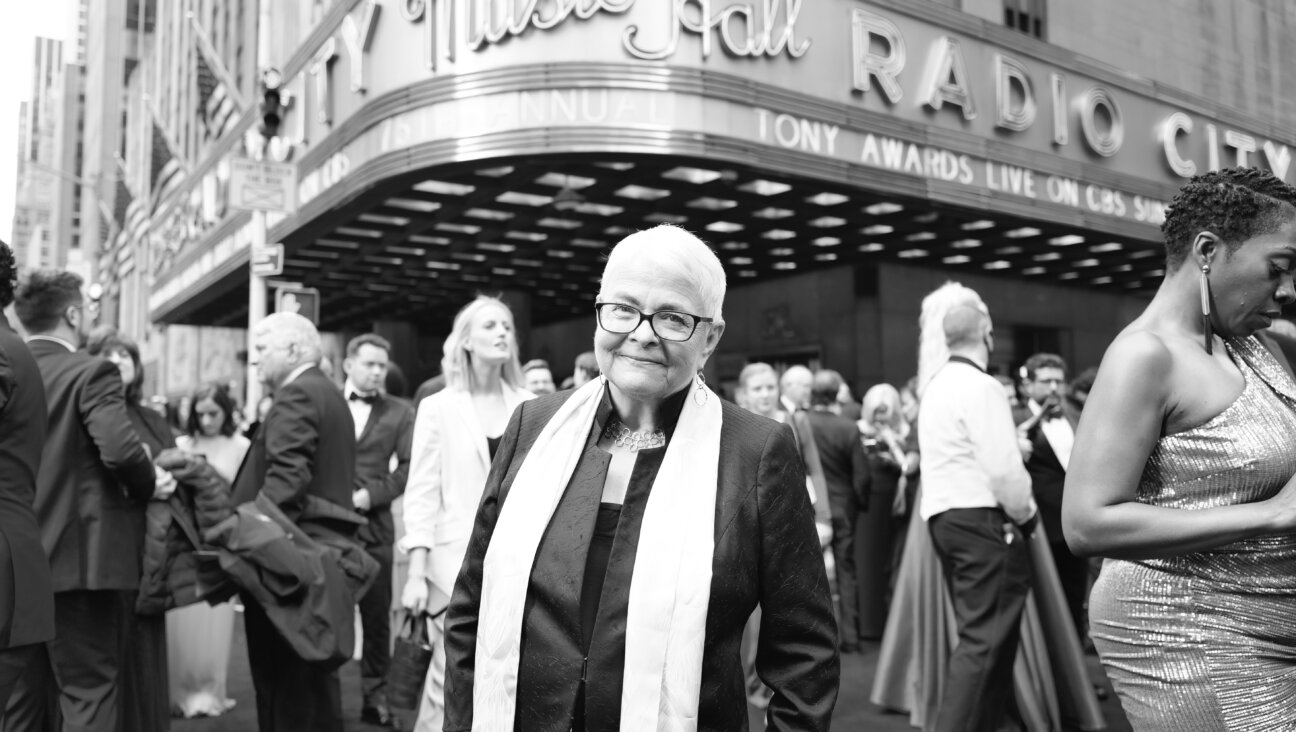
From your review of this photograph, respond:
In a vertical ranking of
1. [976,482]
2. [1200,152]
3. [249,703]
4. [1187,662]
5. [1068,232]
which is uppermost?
[1200,152]

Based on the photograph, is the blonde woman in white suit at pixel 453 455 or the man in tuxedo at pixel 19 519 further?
the blonde woman in white suit at pixel 453 455

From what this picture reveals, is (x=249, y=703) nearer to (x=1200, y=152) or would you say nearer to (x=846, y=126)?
(x=846, y=126)

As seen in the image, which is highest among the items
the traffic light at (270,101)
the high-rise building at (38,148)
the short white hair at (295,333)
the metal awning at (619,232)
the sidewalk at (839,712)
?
the high-rise building at (38,148)

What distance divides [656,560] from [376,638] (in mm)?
4559

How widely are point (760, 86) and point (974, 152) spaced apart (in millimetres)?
3873

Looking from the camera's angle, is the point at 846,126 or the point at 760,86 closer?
the point at 760,86

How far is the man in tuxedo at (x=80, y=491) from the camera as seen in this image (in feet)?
13.7

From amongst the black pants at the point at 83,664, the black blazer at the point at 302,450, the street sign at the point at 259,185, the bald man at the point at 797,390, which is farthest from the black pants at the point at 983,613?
the street sign at the point at 259,185

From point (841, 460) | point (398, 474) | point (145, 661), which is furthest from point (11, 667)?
point (841, 460)

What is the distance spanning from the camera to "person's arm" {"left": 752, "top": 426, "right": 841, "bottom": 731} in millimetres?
2098

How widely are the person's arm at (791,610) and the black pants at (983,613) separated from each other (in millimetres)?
2629

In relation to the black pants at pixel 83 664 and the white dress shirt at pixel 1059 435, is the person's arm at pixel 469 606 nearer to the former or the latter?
the black pants at pixel 83 664

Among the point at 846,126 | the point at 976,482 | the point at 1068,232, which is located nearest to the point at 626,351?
the point at 976,482

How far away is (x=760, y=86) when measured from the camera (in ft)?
38.2
